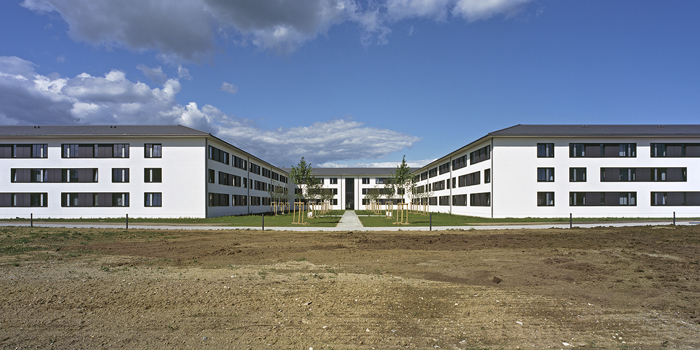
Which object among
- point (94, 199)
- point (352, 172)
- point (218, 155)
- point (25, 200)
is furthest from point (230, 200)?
point (352, 172)

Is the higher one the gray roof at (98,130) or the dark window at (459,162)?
the gray roof at (98,130)

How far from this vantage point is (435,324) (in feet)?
21.1

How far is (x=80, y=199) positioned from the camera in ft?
131

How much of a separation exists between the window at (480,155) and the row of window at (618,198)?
6.67 m

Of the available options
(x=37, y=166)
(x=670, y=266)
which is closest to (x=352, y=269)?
(x=670, y=266)

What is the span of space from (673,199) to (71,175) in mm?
66054

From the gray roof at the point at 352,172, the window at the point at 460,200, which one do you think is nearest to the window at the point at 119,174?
the window at the point at 460,200

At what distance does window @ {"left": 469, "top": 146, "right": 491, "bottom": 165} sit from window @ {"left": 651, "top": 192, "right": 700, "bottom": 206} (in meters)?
18.5

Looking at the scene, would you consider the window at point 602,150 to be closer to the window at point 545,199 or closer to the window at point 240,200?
the window at point 545,199

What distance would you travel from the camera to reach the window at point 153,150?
39.9 m

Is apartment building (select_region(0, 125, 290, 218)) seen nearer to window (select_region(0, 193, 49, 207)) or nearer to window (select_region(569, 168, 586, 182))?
window (select_region(0, 193, 49, 207))

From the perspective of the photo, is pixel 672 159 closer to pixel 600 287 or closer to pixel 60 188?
pixel 600 287

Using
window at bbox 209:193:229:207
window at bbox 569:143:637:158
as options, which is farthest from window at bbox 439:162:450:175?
window at bbox 209:193:229:207

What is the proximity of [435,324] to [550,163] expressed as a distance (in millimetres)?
39041
